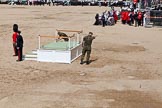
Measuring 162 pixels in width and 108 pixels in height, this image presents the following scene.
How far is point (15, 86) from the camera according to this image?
13602 mm

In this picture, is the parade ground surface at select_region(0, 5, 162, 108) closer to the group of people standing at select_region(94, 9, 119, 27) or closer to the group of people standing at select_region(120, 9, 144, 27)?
the group of people standing at select_region(94, 9, 119, 27)

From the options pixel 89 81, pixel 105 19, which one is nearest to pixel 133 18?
pixel 105 19

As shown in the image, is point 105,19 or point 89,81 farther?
point 105,19

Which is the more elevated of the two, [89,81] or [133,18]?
[133,18]

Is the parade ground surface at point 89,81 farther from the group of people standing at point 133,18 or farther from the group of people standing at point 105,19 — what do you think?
the group of people standing at point 133,18

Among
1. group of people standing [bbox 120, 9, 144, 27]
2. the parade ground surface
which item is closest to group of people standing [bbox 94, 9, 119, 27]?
group of people standing [bbox 120, 9, 144, 27]

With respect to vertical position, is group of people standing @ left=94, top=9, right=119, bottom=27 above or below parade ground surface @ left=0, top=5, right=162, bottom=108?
above

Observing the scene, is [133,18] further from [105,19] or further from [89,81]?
[89,81]

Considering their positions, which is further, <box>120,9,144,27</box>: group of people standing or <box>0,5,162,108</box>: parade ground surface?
<box>120,9,144,27</box>: group of people standing

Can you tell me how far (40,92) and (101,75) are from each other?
3.56 metres

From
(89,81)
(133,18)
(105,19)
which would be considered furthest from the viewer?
(133,18)

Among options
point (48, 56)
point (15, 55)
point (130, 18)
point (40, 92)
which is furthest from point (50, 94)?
point (130, 18)

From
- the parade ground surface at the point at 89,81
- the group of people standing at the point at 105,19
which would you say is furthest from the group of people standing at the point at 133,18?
the parade ground surface at the point at 89,81

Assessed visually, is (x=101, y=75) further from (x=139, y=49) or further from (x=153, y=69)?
(x=139, y=49)
